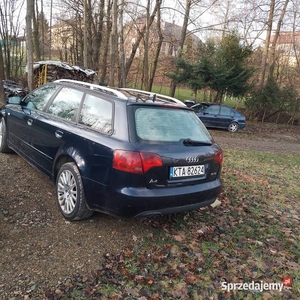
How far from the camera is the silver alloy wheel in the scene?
128 inches

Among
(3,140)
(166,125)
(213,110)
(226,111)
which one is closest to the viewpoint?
(166,125)

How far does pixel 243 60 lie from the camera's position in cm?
1688

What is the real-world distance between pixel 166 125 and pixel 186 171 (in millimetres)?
582

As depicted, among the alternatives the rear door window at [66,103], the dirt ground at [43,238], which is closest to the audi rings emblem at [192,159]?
the dirt ground at [43,238]

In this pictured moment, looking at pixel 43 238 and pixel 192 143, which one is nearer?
pixel 43 238

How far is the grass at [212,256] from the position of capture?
8.18 ft

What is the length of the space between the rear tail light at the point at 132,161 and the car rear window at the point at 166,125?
0.64 ft

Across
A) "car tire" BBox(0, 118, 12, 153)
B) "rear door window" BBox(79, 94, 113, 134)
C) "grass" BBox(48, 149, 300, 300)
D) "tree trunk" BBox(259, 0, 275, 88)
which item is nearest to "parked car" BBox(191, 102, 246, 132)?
"tree trunk" BBox(259, 0, 275, 88)

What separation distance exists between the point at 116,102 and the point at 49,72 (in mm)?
14426

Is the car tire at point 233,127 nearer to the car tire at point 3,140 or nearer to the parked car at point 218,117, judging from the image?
the parked car at point 218,117

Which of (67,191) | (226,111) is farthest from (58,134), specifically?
(226,111)

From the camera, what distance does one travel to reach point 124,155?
8.98ft

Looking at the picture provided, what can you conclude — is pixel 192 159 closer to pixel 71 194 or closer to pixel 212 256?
pixel 212 256

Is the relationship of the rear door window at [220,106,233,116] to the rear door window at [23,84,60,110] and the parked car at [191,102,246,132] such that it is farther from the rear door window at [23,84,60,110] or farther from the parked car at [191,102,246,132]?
the rear door window at [23,84,60,110]
